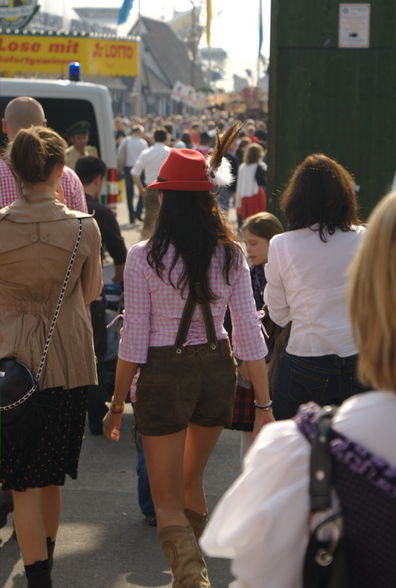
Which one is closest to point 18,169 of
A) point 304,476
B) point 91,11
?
point 304,476

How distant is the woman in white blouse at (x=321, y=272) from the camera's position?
412 centimetres

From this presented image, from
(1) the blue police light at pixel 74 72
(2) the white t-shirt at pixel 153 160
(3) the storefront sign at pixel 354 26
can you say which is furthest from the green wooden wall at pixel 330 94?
(2) the white t-shirt at pixel 153 160

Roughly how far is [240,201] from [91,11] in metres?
122

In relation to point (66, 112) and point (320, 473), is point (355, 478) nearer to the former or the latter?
point (320, 473)

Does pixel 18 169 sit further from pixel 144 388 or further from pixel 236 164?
pixel 236 164

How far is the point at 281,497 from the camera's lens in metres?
1.89

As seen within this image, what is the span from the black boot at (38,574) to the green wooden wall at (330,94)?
525 cm

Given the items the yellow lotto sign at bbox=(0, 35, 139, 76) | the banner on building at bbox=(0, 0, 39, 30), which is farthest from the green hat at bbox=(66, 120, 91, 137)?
the yellow lotto sign at bbox=(0, 35, 139, 76)

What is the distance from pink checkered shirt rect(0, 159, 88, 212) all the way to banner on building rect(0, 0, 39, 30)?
19.4m

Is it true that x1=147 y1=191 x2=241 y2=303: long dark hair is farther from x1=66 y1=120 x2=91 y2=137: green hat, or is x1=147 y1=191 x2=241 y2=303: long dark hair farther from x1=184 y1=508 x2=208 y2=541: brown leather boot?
x1=66 y1=120 x2=91 y2=137: green hat

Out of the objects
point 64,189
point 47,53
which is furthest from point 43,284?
point 47,53

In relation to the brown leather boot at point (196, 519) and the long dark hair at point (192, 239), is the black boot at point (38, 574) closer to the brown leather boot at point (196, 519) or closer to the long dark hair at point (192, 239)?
the brown leather boot at point (196, 519)

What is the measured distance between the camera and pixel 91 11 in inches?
5212

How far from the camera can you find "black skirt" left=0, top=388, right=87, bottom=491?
4.06 m
